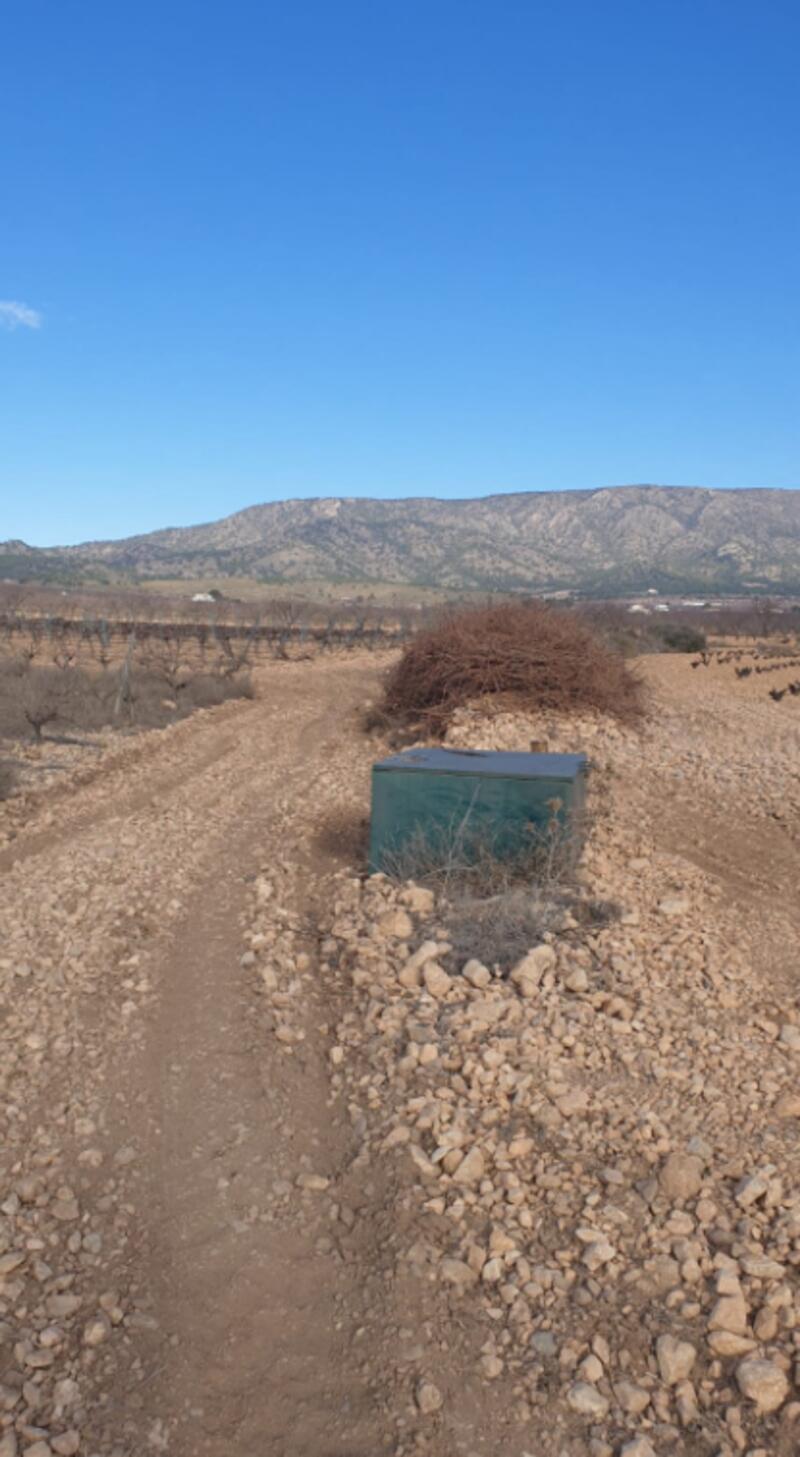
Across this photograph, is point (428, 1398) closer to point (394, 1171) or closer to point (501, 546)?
point (394, 1171)

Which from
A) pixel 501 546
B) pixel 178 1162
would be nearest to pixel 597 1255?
pixel 178 1162

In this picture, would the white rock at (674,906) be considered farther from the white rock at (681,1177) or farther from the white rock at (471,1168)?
the white rock at (471,1168)

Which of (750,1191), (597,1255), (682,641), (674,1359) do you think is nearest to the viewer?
(674,1359)

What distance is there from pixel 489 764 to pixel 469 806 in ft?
2.85

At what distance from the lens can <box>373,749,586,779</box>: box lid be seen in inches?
316

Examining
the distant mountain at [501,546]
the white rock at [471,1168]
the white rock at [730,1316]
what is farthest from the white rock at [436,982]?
the distant mountain at [501,546]

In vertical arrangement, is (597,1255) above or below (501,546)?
below

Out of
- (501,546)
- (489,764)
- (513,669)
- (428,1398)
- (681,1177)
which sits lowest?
(428,1398)

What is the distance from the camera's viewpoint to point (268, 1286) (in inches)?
151

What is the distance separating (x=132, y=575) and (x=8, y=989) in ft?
463

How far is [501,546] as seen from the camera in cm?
16412

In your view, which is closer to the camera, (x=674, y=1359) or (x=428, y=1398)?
(x=428, y=1398)

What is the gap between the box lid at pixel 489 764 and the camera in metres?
8.02

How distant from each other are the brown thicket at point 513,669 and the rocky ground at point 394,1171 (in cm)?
872
